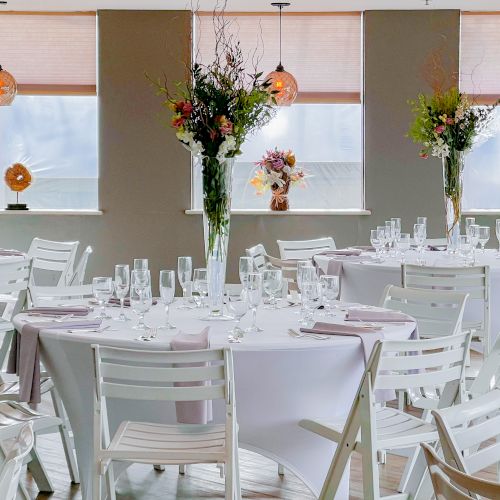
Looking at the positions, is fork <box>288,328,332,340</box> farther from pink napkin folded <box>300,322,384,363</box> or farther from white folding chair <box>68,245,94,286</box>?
white folding chair <box>68,245,94,286</box>

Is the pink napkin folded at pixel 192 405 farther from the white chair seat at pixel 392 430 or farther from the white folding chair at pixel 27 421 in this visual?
the white folding chair at pixel 27 421

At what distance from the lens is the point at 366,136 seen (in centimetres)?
930

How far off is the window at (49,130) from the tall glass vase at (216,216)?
5462 millimetres

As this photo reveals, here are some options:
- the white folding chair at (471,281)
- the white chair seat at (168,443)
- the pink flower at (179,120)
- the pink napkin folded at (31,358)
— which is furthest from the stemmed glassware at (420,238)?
the white chair seat at (168,443)

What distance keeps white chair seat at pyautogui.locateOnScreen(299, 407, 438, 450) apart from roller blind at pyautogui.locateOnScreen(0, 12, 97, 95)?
658cm

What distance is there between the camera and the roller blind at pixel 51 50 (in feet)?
30.7

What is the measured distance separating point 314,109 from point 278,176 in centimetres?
100

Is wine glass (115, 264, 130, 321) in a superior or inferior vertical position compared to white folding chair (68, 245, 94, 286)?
superior

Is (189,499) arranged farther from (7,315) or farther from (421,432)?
(7,315)

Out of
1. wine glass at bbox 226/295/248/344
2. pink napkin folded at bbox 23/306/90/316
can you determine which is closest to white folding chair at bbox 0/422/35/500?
wine glass at bbox 226/295/248/344

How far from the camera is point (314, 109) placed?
31.5ft

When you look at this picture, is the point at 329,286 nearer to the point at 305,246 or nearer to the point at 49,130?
the point at 305,246

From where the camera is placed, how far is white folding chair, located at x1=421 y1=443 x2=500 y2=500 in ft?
Result: 5.77

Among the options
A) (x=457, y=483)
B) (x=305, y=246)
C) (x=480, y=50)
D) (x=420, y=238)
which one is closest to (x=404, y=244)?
(x=420, y=238)
